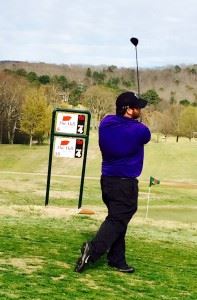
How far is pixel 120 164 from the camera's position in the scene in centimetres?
691

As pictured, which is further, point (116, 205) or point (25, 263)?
point (25, 263)

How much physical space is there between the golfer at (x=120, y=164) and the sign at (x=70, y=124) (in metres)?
8.75

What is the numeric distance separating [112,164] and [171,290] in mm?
1634

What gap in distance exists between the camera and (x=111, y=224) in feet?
22.6

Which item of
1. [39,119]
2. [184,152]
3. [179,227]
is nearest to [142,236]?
[179,227]

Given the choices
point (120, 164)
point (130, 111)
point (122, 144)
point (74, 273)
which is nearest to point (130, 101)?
point (130, 111)

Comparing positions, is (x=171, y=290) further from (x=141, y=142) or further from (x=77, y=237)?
(x=77, y=237)

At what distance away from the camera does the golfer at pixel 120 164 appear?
271 inches

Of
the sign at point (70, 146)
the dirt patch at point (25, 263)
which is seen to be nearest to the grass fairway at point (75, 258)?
the dirt patch at point (25, 263)

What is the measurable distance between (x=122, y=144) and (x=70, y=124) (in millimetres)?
9000

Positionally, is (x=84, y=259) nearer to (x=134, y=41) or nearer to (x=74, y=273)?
(x=74, y=273)

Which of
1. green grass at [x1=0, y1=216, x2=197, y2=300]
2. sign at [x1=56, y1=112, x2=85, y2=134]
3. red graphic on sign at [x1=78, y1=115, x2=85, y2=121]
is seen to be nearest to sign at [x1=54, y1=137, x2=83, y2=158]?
sign at [x1=56, y1=112, x2=85, y2=134]

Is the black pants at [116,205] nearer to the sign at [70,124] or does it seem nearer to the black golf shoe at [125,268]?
the black golf shoe at [125,268]

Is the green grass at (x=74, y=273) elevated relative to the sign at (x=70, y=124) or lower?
lower
